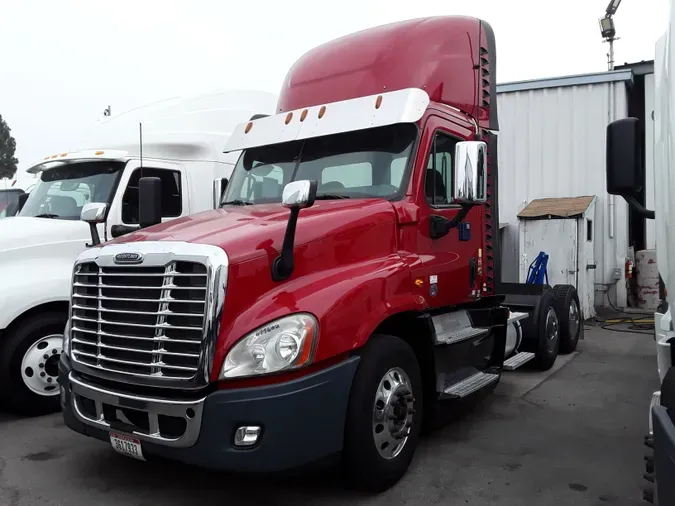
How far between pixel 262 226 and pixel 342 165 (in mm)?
1091

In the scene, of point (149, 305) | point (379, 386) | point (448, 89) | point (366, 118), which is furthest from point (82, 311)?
point (448, 89)

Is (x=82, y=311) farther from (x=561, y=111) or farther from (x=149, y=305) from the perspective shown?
(x=561, y=111)

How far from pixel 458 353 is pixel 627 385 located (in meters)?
2.92

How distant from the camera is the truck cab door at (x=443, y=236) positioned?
4.32 metres

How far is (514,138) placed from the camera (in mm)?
13055

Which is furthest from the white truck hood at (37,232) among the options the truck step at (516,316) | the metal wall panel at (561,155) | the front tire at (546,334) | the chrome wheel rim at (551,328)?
the metal wall panel at (561,155)

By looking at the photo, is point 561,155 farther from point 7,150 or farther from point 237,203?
point 7,150

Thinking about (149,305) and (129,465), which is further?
(129,465)

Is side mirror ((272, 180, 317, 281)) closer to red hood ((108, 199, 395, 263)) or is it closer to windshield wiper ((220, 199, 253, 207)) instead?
red hood ((108, 199, 395, 263))

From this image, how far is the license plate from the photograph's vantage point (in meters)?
3.34

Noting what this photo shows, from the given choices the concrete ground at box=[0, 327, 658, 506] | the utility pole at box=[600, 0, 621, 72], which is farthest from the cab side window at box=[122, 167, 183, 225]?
the utility pole at box=[600, 0, 621, 72]

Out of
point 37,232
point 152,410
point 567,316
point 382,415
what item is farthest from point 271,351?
point 567,316

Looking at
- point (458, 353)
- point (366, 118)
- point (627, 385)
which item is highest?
point (366, 118)

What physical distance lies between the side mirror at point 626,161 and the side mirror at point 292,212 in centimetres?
165
